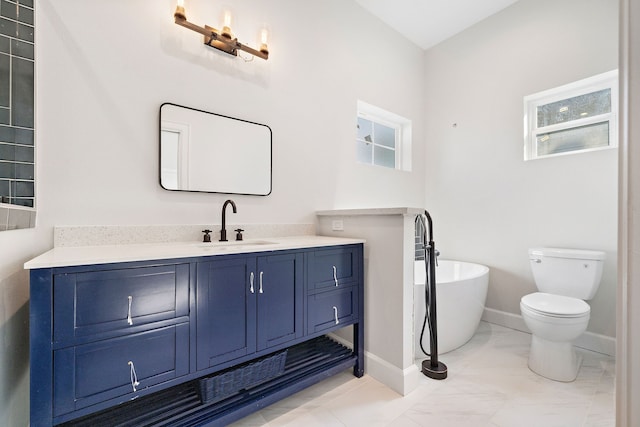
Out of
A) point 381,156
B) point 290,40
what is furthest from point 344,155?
point 290,40

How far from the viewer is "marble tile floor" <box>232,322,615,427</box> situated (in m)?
1.47

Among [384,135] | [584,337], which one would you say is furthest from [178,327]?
[584,337]

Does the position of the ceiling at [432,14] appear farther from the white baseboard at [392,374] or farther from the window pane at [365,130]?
the white baseboard at [392,374]

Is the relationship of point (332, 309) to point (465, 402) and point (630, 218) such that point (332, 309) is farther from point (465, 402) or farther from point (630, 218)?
point (630, 218)

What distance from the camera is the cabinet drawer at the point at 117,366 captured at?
100 cm

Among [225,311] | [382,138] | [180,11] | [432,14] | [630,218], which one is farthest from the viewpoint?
[382,138]

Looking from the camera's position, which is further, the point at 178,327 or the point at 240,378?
the point at 240,378

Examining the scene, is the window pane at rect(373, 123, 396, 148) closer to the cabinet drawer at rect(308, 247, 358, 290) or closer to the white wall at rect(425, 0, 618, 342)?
the white wall at rect(425, 0, 618, 342)

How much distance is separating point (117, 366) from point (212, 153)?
1.26 meters

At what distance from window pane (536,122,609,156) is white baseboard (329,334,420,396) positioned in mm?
2271

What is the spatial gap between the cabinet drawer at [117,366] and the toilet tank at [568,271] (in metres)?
2.60

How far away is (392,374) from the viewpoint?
175 centimetres

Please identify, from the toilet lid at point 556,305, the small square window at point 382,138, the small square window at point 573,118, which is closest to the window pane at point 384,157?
the small square window at point 382,138

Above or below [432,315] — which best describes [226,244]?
above
